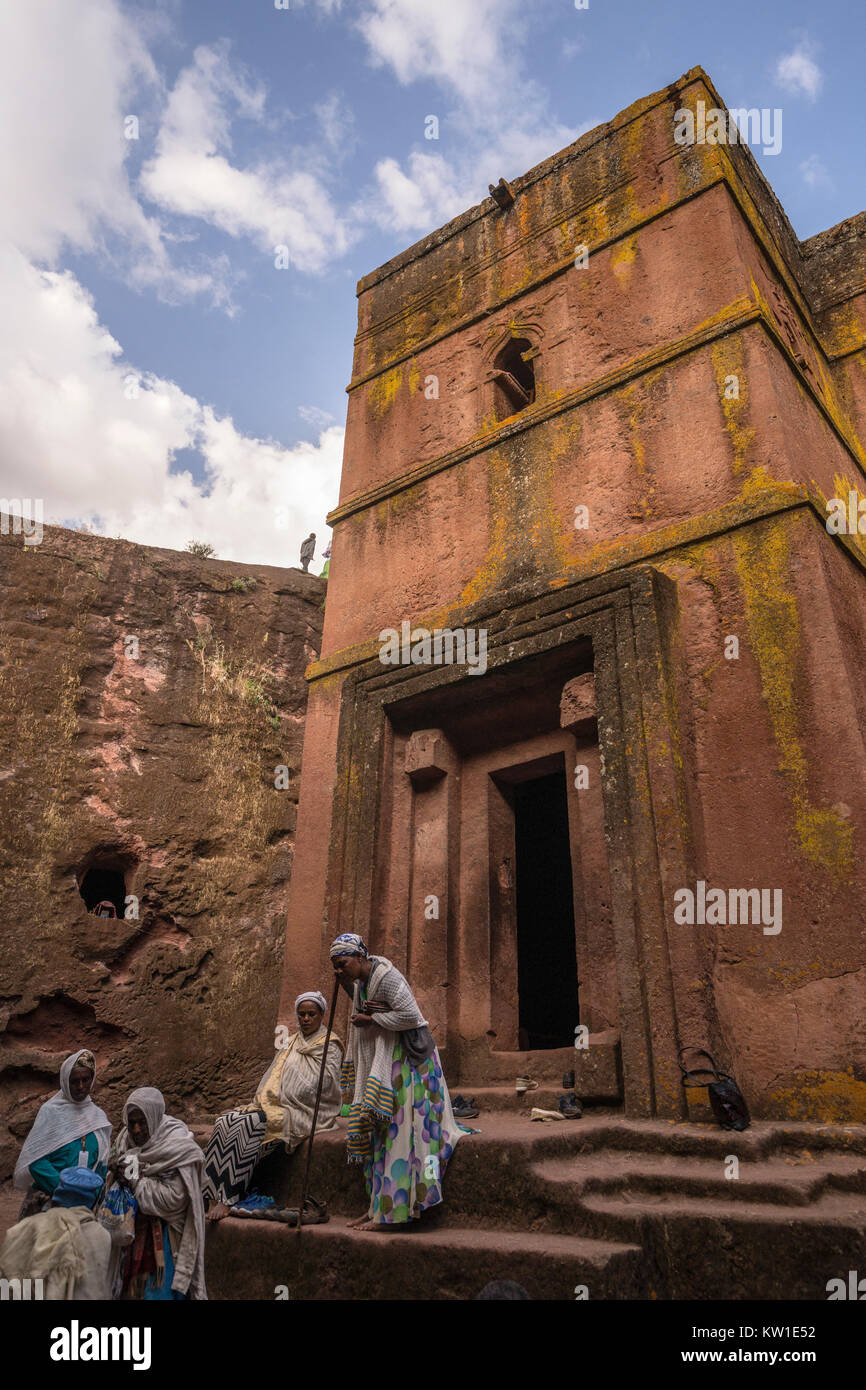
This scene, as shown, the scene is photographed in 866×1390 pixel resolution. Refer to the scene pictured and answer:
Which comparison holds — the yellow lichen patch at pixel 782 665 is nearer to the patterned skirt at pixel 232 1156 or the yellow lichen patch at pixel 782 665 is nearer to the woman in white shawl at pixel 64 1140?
the patterned skirt at pixel 232 1156

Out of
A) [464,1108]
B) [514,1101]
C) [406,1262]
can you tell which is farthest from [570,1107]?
[406,1262]

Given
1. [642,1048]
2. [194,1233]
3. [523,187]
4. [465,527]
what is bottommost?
[194,1233]

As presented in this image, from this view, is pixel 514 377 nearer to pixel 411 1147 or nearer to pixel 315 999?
pixel 315 999

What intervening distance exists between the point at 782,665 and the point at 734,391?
1934 millimetres

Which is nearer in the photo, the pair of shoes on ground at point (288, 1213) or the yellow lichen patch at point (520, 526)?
the pair of shoes on ground at point (288, 1213)

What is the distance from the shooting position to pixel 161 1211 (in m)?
3.73

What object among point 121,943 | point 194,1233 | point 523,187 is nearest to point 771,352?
point 523,187

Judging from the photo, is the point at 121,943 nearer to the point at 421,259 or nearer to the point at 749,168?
the point at 421,259

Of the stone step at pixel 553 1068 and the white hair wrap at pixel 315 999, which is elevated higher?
the white hair wrap at pixel 315 999

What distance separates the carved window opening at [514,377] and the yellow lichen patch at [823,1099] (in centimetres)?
515

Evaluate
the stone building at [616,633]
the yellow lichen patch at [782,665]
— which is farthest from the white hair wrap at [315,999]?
the yellow lichen patch at [782,665]

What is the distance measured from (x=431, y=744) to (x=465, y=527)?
1709 millimetres

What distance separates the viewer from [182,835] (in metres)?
7.70

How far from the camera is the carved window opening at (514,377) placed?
7.15 metres
